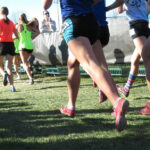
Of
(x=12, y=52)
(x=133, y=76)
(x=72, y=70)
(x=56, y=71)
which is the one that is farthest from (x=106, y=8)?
(x=56, y=71)

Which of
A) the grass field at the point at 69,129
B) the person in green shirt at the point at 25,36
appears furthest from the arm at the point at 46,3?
the person in green shirt at the point at 25,36

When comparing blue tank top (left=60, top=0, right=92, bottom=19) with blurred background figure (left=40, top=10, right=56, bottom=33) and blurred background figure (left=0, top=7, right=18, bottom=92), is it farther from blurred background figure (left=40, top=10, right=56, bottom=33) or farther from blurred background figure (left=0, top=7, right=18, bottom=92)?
blurred background figure (left=40, top=10, right=56, bottom=33)

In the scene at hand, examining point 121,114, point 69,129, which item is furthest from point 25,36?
point 121,114

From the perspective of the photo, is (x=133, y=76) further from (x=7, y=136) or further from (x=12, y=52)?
(x=12, y=52)

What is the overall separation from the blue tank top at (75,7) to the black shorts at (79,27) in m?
0.04

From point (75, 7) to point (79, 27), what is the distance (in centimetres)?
22

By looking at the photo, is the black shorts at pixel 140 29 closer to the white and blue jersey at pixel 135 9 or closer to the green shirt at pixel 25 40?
the white and blue jersey at pixel 135 9

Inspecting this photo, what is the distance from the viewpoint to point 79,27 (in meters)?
2.55

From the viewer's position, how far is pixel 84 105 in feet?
13.2

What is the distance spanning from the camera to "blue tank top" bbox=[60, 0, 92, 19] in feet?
8.54

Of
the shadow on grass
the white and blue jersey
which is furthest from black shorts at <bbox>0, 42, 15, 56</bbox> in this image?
the white and blue jersey

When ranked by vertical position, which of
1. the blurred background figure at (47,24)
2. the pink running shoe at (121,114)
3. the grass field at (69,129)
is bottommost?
the grass field at (69,129)

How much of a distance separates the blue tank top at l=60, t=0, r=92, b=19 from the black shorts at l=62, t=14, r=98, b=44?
45mm

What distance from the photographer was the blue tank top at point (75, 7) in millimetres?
2604
